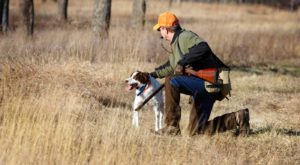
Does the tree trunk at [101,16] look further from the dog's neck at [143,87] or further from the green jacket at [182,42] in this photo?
the green jacket at [182,42]

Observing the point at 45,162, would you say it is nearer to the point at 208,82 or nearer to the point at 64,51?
the point at 208,82

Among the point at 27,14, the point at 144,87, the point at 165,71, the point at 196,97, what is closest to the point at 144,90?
the point at 144,87

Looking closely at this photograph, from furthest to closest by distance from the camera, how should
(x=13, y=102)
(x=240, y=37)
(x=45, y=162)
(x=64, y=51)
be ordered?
(x=240, y=37) → (x=64, y=51) → (x=13, y=102) → (x=45, y=162)

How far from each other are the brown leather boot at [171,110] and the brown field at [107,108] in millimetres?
248

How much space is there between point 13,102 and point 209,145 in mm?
2587

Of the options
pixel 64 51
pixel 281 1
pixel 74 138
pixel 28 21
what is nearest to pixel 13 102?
pixel 74 138

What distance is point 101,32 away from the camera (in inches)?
722

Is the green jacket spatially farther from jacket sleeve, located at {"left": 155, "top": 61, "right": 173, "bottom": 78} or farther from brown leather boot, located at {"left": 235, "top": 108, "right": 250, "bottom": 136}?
brown leather boot, located at {"left": 235, "top": 108, "right": 250, "bottom": 136}

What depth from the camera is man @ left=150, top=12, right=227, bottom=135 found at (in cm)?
887

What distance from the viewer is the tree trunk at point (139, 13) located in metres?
22.5

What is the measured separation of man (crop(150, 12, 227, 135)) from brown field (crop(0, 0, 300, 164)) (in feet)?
0.92

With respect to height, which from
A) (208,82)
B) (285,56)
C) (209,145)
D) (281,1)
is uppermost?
(208,82)

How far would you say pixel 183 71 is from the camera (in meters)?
8.93

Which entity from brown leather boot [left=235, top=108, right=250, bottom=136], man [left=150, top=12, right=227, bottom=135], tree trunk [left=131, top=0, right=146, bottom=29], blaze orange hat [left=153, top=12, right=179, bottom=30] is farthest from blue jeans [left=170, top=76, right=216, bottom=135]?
tree trunk [left=131, top=0, right=146, bottom=29]
